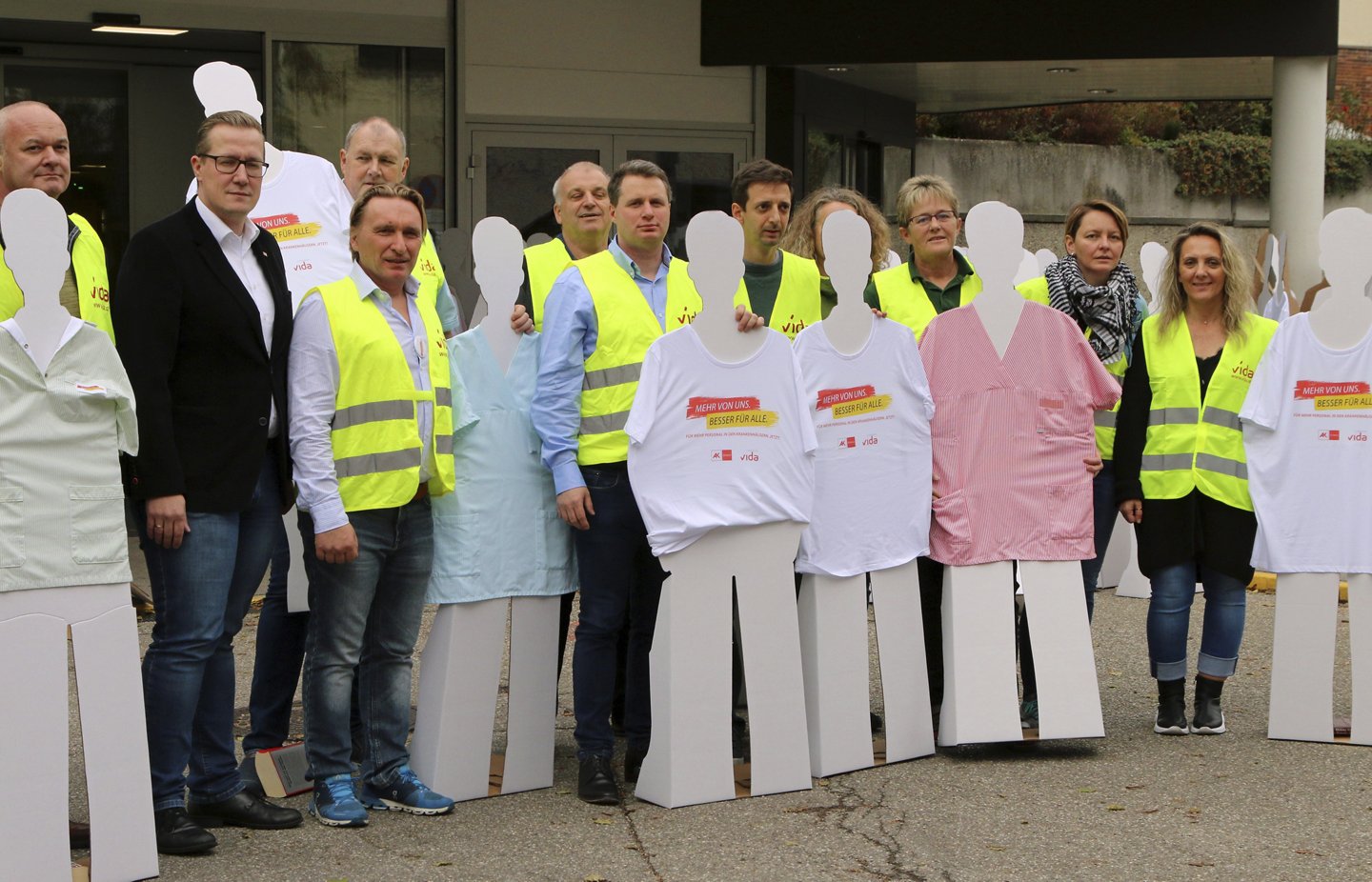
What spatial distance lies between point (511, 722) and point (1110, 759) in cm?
211

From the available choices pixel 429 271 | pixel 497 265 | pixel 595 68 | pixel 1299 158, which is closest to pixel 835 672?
pixel 497 265

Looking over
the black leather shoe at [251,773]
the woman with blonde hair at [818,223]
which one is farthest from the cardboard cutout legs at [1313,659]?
the black leather shoe at [251,773]

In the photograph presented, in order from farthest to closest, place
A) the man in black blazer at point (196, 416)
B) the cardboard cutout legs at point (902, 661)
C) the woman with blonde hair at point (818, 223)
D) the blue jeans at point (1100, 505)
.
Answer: the woman with blonde hair at point (818, 223) < the blue jeans at point (1100, 505) < the cardboard cutout legs at point (902, 661) < the man in black blazer at point (196, 416)

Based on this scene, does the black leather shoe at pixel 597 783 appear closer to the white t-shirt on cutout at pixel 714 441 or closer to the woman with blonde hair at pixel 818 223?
the white t-shirt on cutout at pixel 714 441

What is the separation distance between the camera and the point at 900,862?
180 inches

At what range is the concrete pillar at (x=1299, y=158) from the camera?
13195mm

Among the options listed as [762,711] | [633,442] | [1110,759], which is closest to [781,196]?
[633,442]

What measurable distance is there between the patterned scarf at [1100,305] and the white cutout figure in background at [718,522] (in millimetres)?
1354

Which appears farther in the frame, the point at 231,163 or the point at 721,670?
the point at 721,670

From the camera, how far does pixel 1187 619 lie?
6.09 meters

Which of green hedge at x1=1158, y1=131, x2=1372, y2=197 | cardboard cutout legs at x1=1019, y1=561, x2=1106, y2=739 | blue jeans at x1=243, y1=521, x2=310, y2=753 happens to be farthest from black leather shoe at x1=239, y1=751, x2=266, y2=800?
green hedge at x1=1158, y1=131, x2=1372, y2=197

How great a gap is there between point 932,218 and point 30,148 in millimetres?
3013

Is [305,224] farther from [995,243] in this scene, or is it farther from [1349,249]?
[1349,249]

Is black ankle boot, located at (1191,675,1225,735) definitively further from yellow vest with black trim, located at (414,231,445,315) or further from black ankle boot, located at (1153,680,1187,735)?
yellow vest with black trim, located at (414,231,445,315)
